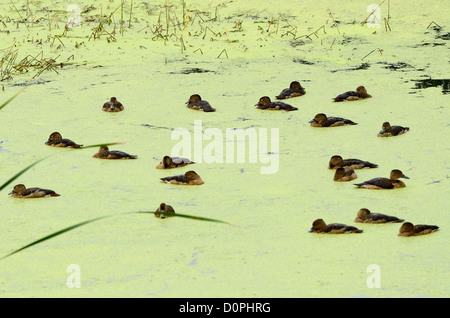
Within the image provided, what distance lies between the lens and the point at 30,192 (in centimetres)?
735

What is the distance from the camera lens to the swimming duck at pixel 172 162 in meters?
8.09

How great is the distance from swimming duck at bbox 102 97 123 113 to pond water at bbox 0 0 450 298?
67mm

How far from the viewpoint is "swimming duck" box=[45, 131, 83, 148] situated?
882 centimetres

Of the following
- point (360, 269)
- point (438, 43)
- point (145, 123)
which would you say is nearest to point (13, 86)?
point (145, 123)

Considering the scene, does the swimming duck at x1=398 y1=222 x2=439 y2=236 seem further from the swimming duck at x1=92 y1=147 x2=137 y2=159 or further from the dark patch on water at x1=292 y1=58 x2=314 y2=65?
the dark patch on water at x1=292 y1=58 x2=314 y2=65

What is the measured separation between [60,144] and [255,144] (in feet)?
6.04

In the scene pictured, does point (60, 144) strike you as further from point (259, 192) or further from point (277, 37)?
point (277, 37)

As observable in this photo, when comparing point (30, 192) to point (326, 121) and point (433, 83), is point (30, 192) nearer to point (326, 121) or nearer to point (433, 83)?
point (326, 121)

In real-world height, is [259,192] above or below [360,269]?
above

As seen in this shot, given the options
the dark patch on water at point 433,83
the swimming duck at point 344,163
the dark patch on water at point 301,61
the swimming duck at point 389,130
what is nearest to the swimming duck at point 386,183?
the swimming duck at point 344,163

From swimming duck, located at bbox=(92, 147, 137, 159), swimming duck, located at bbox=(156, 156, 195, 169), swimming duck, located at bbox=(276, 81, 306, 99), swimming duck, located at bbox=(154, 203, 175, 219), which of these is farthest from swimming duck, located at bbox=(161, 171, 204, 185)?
swimming duck, located at bbox=(276, 81, 306, 99)

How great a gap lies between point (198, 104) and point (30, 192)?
315 cm

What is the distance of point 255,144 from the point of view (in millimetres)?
8969

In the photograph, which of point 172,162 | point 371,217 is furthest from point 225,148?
point 371,217
